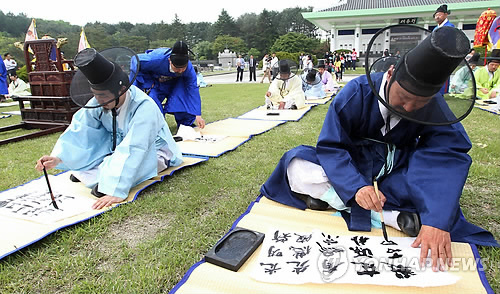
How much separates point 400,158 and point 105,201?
201 cm

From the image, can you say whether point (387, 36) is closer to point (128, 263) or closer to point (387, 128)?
point (387, 128)

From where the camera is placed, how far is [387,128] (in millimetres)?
1933

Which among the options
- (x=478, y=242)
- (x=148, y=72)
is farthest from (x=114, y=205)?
(x=148, y=72)

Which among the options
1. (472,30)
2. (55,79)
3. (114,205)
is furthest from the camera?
(472,30)

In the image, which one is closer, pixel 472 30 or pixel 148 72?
pixel 148 72

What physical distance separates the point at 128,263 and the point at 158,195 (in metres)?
0.89

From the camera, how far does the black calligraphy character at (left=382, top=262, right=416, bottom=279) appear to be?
1481mm

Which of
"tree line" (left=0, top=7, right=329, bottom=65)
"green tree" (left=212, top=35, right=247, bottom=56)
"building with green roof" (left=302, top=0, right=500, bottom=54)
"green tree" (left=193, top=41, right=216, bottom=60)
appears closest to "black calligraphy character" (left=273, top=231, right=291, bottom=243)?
"building with green roof" (left=302, top=0, right=500, bottom=54)

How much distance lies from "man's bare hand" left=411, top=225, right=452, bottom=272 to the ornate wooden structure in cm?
541

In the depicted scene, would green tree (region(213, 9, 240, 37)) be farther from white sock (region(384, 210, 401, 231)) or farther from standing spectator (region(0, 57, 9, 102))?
white sock (region(384, 210, 401, 231))

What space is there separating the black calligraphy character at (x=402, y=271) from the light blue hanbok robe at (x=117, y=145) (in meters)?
1.80

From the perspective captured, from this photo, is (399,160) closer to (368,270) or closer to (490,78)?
(368,270)

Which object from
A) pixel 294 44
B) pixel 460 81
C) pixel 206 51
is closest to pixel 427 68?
pixel 460 81

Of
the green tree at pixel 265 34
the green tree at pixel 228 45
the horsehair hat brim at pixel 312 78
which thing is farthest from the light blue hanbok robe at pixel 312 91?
the green tree at pixel 265 34
